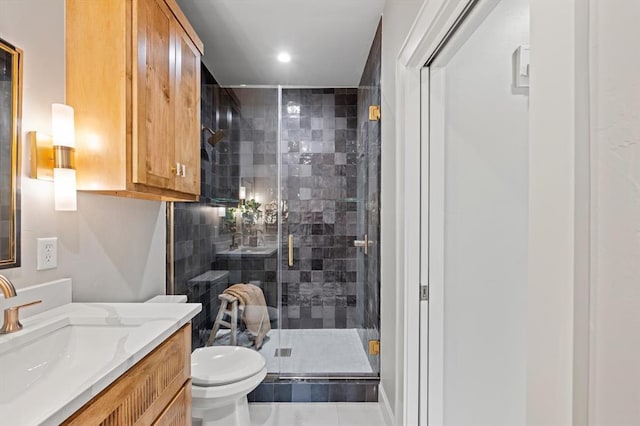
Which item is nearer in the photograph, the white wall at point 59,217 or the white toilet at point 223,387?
the white wall at point 59,217

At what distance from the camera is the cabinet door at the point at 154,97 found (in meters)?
1.56

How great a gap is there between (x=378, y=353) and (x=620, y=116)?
7.77ft

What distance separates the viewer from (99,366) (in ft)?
3.25

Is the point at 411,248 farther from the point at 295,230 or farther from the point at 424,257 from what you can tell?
the point at 295,230

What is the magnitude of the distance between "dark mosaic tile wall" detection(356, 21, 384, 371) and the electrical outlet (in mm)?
1822

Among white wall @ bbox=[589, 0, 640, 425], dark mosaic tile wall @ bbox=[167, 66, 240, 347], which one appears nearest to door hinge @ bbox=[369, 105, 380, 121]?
dark mosaic tile wall @ bbox=[167, 66, 240, 347]

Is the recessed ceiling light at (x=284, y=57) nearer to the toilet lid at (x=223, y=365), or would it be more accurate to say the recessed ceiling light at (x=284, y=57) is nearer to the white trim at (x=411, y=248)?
the white trim at (x=411, y=248)

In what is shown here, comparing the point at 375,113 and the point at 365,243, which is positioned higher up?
the point at 375,113

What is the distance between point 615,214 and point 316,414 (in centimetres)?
229

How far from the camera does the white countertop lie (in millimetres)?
806

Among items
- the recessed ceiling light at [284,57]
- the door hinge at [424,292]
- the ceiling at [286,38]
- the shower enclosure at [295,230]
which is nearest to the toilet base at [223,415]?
the shower enclosure at [295,230]

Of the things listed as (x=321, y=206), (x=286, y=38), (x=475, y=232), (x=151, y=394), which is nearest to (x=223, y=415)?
(x=151, y=394)

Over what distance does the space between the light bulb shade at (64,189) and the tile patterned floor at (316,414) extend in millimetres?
1642

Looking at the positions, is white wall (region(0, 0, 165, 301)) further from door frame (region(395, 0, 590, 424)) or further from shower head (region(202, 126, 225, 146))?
door frame (region(395, 0, 590, 424))
